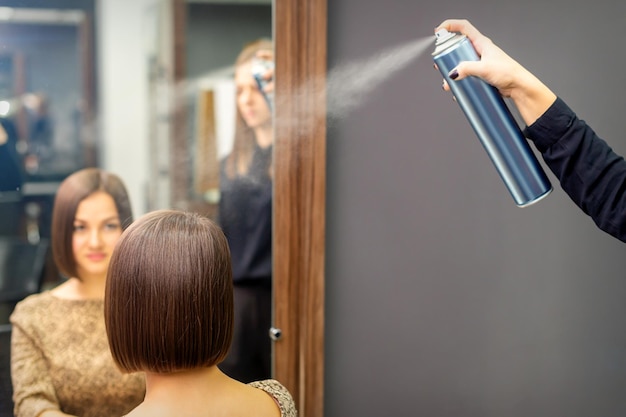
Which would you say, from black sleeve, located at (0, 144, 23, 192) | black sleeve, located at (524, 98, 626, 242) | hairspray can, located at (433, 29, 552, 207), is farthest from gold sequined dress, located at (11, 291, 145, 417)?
black sleeve, located at (524, 98, 626, 242)

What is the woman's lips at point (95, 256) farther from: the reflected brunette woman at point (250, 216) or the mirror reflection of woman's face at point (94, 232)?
the reflected brunette woman at point (250, 216)

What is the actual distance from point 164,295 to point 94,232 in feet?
1.47

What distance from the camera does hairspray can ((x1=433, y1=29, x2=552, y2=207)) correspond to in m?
1.34

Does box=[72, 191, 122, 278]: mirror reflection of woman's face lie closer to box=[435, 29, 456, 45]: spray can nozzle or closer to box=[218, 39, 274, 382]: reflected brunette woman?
box=[218, 39, 274, 382]: reflected brunette woman

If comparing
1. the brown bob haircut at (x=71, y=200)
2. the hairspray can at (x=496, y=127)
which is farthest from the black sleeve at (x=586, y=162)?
the brown bob haircut at (x=71, y=200)

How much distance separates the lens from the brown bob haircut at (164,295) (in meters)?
1.14

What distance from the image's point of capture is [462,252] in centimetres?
191

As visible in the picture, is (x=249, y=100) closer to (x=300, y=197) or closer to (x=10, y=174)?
(x=300, y=197)

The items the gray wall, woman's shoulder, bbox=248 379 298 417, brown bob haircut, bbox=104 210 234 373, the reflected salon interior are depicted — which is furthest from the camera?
the gray wall

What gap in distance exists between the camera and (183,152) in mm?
1570

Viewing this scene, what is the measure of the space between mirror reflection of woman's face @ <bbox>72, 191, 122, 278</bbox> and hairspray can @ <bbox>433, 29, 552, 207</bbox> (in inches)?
30.4

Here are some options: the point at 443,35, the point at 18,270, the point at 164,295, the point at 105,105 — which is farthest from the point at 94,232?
the point at 443,35

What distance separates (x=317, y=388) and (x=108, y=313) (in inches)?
30.6

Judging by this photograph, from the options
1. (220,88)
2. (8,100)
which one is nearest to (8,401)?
(8,100)
